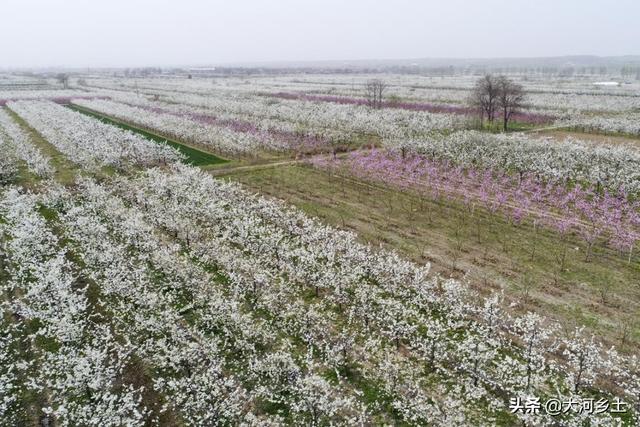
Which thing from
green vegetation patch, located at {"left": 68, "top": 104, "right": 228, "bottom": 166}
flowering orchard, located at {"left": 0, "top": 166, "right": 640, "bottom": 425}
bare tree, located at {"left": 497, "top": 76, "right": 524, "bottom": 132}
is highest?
bare tree, located at {"left": 497, "top": 76, "right": 524, "bottom": 132}

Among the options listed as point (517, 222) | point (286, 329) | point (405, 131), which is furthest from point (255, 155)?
point (286, 329)

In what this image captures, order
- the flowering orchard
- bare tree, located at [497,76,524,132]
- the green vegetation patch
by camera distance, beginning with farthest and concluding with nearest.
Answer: bare tree, located at [497,76,524,132]
the green vegetation patch
the flowering orchard

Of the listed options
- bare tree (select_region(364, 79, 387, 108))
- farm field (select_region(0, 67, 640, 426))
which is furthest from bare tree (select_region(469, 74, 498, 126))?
bare tree (select_region(364, 79, 387, 108))

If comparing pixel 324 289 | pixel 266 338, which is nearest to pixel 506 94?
pixel 324 289

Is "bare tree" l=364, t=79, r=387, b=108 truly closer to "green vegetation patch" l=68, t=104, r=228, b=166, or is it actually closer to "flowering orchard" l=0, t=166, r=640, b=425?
"green vegetation patch" l=68, t=104, r=228, b=166

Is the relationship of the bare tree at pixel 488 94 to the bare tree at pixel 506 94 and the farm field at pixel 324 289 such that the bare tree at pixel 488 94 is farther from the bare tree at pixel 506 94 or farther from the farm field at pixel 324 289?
the farm field at pixel 324 289

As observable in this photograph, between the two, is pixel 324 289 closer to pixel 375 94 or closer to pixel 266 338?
pixel 266 338

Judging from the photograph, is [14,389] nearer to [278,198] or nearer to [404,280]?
[404,280]

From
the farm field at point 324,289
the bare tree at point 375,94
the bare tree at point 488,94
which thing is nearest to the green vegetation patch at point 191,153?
the farm field at point 324,289
